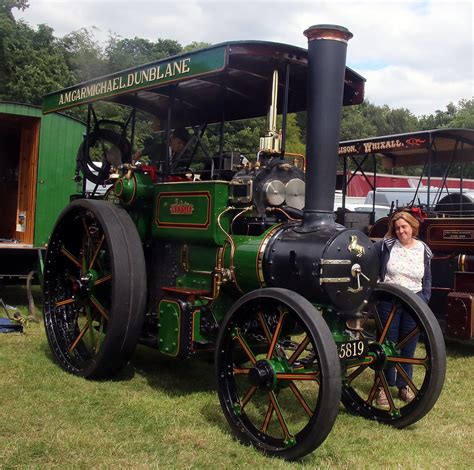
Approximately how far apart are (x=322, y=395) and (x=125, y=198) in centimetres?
210

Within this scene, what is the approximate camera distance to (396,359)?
340 centimetres

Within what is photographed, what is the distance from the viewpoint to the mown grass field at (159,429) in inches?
112

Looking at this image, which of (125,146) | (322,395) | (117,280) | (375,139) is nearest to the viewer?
(322,395)

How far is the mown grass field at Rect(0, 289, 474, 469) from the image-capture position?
284cm

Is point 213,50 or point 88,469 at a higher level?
point 213,50

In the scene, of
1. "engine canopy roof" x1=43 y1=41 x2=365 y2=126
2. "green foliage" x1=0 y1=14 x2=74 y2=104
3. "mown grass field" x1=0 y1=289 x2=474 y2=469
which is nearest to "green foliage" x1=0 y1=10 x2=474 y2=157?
"green foliage" x1=0 y1=14 x2=74 y2=104

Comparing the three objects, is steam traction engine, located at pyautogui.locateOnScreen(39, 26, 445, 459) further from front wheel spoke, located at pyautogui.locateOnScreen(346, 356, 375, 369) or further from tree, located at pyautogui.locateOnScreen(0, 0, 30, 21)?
tree, located at pyautogui.locateOnScreen(0, 0, 30, 21)

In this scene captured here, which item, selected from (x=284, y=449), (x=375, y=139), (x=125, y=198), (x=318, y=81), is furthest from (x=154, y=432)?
(x=375, y=139)

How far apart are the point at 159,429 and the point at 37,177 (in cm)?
440

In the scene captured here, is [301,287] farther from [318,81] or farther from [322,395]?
[318,81]

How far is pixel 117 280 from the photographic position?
3715 mm

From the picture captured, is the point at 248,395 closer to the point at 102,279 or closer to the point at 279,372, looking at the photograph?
the point at 279,372

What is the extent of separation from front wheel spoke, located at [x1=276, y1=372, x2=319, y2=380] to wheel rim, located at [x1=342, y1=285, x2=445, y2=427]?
1.57 ft

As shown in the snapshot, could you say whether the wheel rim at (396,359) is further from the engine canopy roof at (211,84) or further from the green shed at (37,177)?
the green shed at (37,177)
